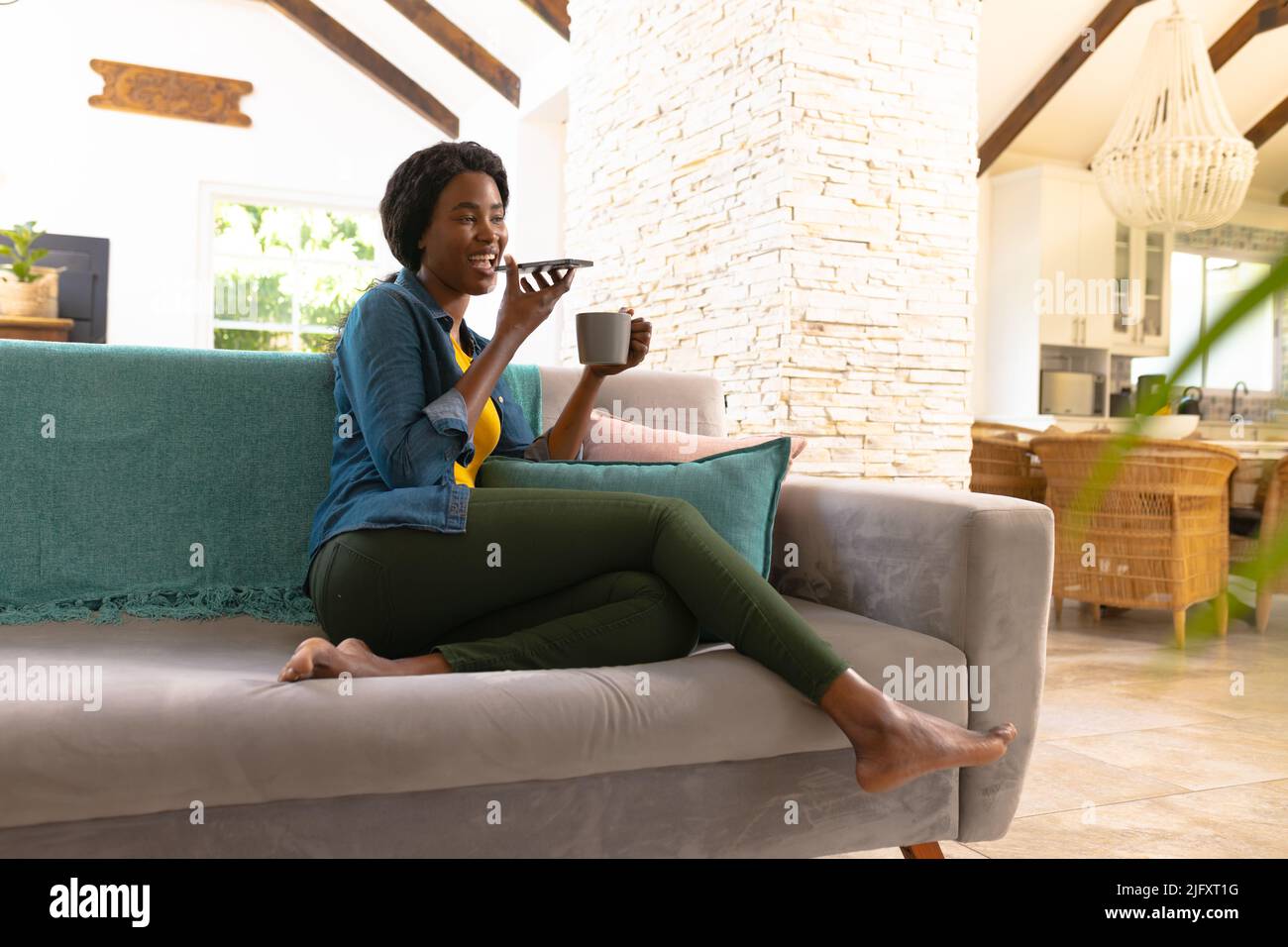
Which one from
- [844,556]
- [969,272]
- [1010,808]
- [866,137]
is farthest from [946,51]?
[1010,808]

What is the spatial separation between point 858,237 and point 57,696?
11.9ft

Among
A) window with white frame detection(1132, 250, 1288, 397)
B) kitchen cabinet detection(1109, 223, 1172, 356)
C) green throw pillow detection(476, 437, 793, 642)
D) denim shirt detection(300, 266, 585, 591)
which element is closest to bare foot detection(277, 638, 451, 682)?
denim shirt detection(300, 266, 585, 591)

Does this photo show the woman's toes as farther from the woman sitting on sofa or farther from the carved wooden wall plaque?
the carved wooden wall plaque

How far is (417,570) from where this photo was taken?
1409mm

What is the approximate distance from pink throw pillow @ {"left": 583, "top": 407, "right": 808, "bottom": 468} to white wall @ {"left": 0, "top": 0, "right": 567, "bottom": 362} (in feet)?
16.3

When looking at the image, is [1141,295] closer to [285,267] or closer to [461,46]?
[461,46]

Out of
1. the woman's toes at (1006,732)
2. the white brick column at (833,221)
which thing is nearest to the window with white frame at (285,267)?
the white brick column at (833,221)

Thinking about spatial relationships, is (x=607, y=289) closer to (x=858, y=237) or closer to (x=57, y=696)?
(x=858, y=237)

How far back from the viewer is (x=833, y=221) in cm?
420

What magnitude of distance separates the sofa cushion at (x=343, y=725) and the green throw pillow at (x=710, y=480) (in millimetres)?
238

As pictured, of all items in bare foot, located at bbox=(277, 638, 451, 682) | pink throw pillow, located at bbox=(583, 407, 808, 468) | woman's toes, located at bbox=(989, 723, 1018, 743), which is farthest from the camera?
pink throw pillow, located at bbox=(583, 407, 808, 468)

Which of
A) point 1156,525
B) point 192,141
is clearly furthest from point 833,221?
point 192,141

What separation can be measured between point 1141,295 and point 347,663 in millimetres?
6454

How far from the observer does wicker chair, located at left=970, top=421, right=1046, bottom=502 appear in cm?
445
